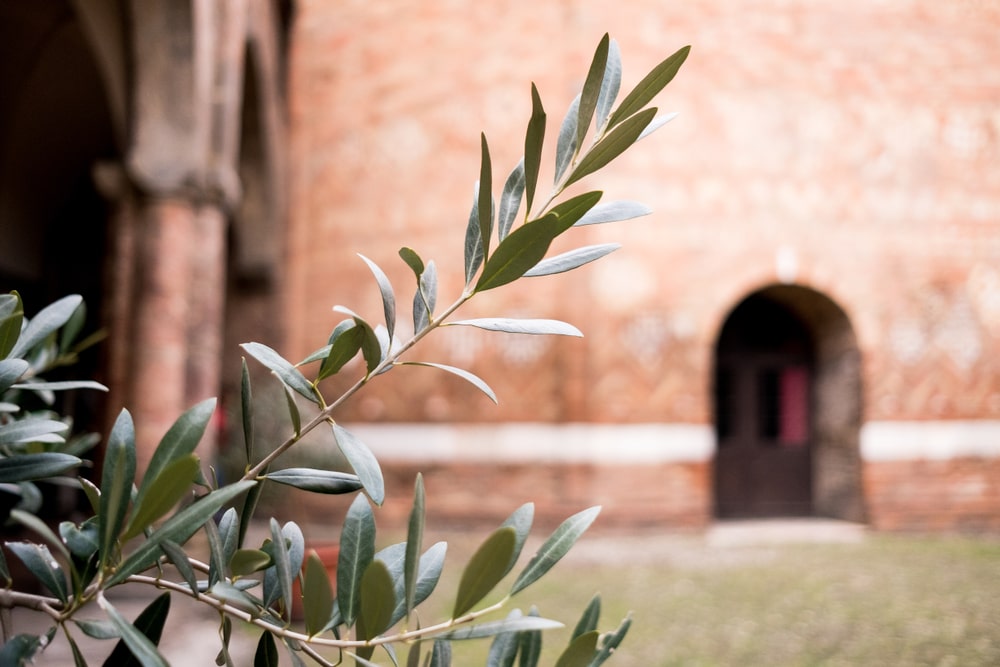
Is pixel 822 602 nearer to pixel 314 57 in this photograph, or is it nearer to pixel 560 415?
pixel 560 415

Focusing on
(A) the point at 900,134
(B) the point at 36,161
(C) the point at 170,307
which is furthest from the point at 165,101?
(A) the point at 900,134

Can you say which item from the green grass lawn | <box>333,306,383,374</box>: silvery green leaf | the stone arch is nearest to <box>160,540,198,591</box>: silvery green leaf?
<box>333,306,383,374</box>: silvery green leaf

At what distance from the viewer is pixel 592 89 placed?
631mm

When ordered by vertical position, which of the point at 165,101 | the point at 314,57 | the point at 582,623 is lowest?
the point at 582,623

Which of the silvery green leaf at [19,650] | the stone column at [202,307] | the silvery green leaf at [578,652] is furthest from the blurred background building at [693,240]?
the silvery green leaf at [19,650]

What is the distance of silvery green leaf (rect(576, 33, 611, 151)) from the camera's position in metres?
0.62

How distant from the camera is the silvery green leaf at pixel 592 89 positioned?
62 centimetres

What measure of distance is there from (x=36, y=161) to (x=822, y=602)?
8701 millimetres

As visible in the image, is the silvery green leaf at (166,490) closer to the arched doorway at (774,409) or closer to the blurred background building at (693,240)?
the blurred background building at (693,240)

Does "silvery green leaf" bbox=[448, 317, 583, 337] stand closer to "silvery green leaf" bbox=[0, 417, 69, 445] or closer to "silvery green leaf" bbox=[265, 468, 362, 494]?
"silvery green leaf" bbox=[265, 468, 362, 494]

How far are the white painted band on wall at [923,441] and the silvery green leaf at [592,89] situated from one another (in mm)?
8655

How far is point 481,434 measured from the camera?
8492mm

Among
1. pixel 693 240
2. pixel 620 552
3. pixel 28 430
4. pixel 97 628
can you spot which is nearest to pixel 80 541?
pixel 97 628

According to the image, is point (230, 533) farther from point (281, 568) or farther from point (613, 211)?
point (613, 211)
